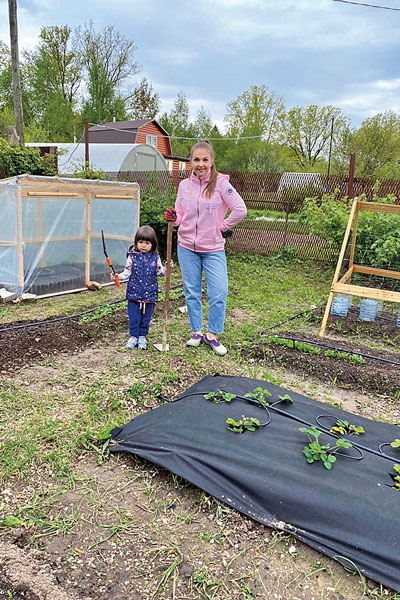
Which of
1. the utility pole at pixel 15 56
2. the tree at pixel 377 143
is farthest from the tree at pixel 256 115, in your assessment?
the utility pole at pixel 15 56

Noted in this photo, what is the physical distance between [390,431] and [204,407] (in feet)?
3.49

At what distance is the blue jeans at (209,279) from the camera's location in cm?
373

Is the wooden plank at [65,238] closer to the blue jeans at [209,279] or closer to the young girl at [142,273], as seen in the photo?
the young girl at [142,273]

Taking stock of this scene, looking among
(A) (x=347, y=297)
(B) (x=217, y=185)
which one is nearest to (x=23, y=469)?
(B) (x=217, y=185)

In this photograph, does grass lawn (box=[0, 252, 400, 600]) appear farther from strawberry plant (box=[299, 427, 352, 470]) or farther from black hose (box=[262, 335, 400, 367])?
black hose (box=[262, 335, 400, 367])

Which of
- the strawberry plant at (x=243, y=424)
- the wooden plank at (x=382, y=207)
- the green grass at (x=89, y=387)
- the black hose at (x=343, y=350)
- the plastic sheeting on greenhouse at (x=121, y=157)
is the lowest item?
the green grass at (x=89, y=387)

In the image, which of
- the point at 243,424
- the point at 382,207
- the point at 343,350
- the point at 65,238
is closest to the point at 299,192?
the point at 382,207

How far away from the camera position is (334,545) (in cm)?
165

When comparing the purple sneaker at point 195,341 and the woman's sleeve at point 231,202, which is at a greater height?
the woman's sleeve at point 231,202

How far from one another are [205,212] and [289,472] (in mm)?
2301

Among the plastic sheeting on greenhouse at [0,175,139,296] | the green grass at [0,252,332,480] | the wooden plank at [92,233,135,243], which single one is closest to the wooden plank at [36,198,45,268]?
the plastic sheeting on greenhouse at [0,175,139,296]

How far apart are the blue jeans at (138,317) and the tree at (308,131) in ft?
86.3

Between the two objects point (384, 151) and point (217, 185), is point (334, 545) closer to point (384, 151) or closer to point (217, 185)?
point (217, 185)

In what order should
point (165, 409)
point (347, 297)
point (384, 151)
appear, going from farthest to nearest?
1. point (384, 151)
2. point (347, 297)
3. point (165, 409)
